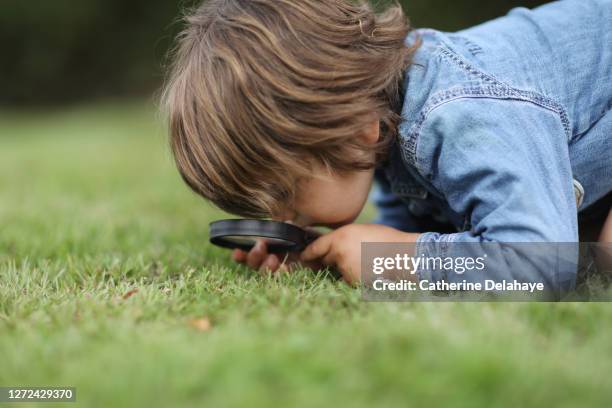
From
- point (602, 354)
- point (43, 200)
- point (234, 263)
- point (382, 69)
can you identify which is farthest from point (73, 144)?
point (602, 354)

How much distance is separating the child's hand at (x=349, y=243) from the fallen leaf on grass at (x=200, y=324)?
0.45 m

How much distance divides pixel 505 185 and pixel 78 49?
36.1ft

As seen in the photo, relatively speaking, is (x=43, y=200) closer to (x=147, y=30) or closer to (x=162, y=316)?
(x=162, y=316)

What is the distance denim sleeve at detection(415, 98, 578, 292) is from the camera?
61.4 inches

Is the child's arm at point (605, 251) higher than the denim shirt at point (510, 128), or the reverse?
the denim shirt at point (510, 128)

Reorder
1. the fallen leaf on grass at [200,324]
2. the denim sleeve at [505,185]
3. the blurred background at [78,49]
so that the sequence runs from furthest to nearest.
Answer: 1. the blurred background at [78,49]
2. the denim sleeve at [505,185]
3. the fallen leaf on grass at [200,324]

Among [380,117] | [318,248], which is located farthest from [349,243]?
[380,117]

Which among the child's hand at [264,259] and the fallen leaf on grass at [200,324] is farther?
the child's hand at [264,259]

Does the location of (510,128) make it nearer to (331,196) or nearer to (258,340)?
(331,196)

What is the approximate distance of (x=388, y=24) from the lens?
6.41 ft

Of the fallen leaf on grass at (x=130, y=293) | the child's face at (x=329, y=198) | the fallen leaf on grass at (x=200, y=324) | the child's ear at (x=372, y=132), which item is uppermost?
the child's ear at (x=372, y=132)

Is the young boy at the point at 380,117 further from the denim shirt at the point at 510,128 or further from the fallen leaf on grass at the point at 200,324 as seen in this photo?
the fallen leaf on grass at the point at 200,324

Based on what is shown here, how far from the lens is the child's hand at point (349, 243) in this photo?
1.78 meters

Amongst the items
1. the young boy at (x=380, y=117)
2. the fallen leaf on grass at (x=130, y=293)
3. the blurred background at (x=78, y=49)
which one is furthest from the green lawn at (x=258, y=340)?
the blurred background at (x=78, y=49)
